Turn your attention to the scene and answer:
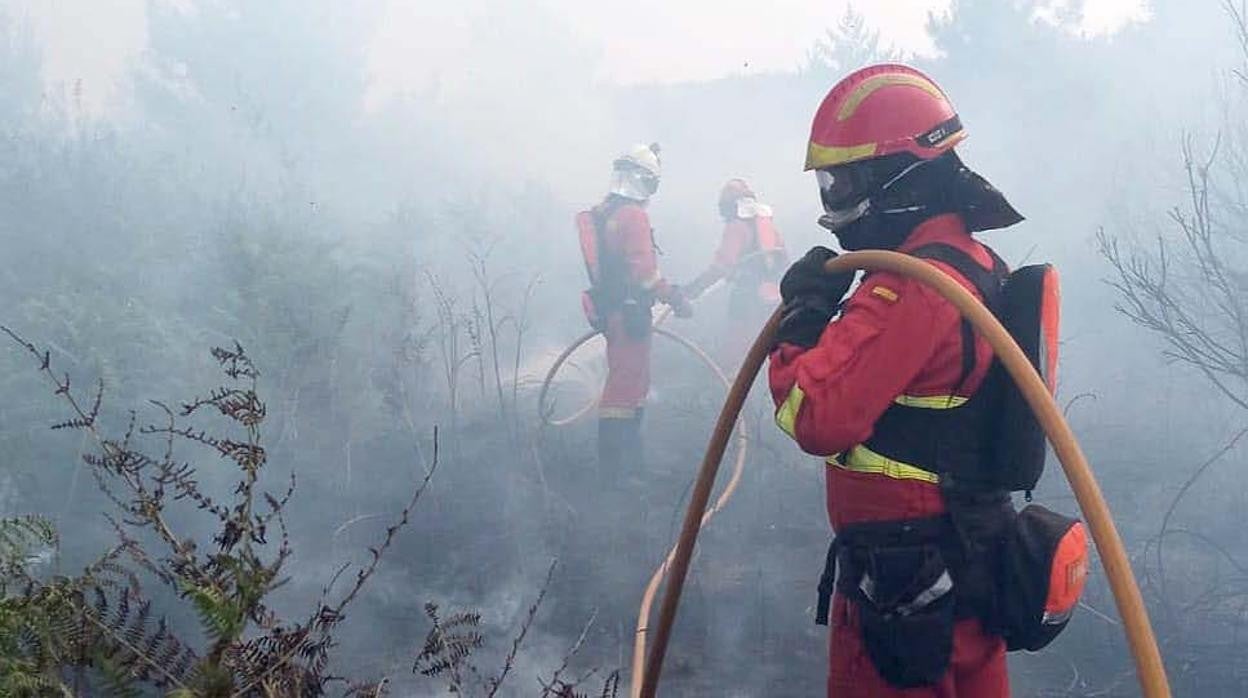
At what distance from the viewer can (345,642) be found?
5012 millimetres

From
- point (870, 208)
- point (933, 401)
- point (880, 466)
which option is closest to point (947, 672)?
point (880, 466)

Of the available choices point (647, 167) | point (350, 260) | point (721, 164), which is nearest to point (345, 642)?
point (647, 167)

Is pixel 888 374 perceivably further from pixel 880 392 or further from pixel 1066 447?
pixel 1066 447

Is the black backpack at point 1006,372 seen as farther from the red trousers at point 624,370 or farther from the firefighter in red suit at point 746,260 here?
the firefighter in red suit at point 746,260

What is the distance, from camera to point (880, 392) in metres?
2.31

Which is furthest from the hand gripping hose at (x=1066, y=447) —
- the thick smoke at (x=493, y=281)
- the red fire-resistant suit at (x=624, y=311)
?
the red fire-resistant suit at (x=624, y=311)

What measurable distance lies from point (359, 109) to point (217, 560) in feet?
57.9

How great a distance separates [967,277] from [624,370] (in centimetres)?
485

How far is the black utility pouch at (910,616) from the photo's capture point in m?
2.38

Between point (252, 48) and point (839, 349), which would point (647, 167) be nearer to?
point (839, 349)

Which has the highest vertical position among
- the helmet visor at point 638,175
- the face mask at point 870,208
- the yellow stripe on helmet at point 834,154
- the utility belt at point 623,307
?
the helmet visor at point 638,175

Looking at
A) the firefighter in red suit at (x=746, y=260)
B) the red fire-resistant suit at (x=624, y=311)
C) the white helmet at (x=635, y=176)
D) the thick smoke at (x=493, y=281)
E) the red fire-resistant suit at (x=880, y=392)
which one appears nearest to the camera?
the red fire-resistant suit at (x=880, y=392)

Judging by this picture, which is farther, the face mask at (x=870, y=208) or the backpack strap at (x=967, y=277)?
the face mask at (x=870, y=208)

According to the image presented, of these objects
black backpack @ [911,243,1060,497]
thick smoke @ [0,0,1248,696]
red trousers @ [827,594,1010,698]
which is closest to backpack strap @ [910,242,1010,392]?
black backpack @ [911,243,1060,497]
